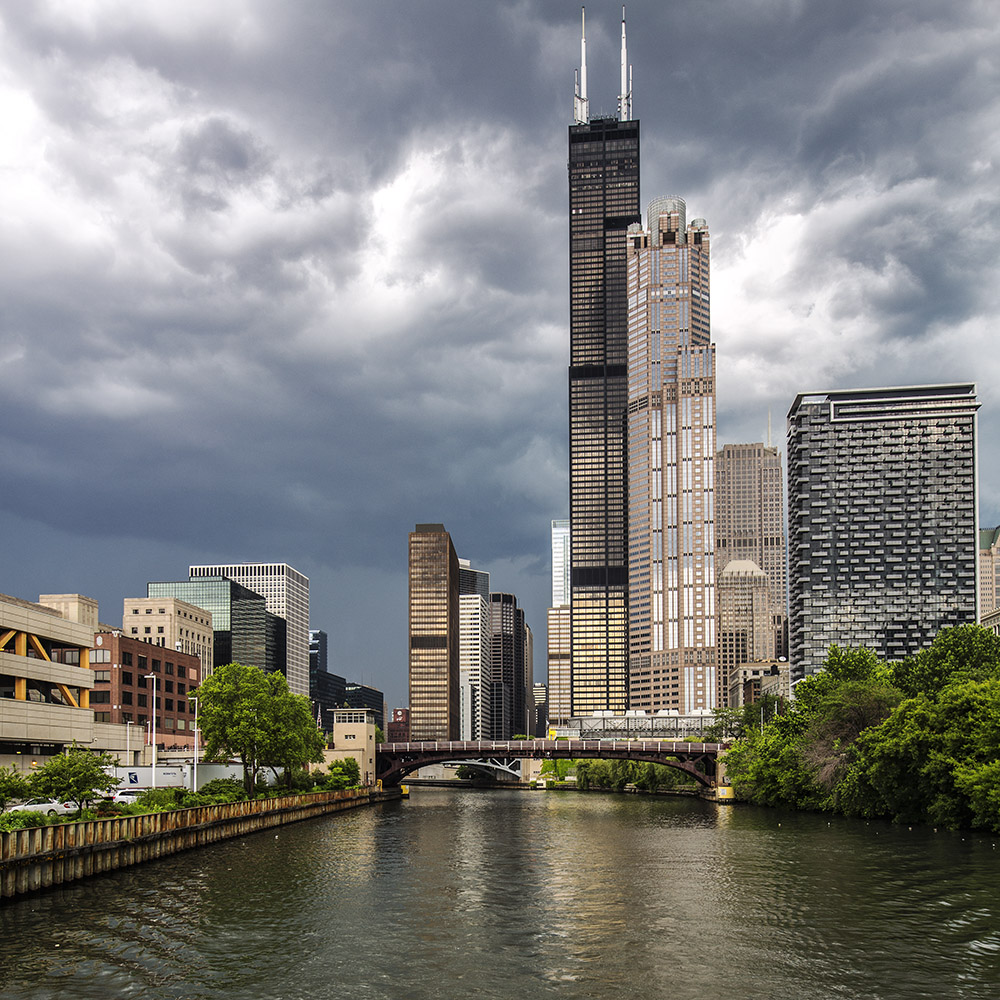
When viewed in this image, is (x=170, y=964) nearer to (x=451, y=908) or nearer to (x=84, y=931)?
(x=84, y=931)

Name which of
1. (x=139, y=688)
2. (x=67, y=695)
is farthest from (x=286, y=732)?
(x=139, y=688)

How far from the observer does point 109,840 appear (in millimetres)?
68188

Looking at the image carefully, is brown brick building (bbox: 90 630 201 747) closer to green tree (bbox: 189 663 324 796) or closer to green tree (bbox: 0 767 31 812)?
green tree (bbox: 189 663 324 796)

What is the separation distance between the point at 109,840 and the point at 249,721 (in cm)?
5004

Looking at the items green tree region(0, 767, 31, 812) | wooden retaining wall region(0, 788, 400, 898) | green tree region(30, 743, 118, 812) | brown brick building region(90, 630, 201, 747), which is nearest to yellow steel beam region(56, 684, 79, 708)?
wooden retaining wall region(0, 788, 400, 898)

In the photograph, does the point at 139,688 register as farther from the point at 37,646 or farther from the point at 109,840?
the point at 109,840

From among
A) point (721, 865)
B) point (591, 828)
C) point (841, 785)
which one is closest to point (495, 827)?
point (591, 828)

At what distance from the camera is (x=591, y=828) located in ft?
394

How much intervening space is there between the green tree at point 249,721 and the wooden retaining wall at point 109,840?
9.54m

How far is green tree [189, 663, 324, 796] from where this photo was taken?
118 m

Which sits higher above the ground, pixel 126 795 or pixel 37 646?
pixel 37 646

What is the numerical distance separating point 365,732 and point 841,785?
345ft

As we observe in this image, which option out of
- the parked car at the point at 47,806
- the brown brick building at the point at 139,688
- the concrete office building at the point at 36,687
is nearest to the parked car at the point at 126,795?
the concrete office building at the point at 36,687

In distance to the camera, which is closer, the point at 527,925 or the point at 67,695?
the point at 527,925
